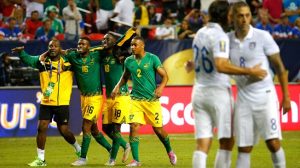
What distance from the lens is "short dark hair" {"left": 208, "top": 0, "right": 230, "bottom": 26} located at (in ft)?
32.9

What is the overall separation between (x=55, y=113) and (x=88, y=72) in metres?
0.93

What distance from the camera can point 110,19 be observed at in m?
25.2

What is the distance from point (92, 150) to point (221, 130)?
7852 millimetres

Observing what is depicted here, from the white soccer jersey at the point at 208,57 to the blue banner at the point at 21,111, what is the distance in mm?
10371

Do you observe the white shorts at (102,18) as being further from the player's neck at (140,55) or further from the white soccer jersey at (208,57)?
the white soccer jersey at (208,57)

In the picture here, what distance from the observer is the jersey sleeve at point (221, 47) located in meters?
9.91

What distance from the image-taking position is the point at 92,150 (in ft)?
58.2

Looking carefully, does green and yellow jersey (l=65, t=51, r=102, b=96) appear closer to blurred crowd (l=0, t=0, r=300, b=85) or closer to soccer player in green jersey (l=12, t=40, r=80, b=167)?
soccer player in green jersey (l=12, t=40, r=80, b=167)

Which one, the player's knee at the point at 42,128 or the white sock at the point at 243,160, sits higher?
the player's knee at the point at 42,128

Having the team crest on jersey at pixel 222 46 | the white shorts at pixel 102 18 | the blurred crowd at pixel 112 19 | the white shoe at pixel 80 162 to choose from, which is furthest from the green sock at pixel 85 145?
the white shorts at pixel 102 18

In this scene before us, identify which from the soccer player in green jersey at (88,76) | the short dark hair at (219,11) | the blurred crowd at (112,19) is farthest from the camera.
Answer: the blurred crowd at (112,19)

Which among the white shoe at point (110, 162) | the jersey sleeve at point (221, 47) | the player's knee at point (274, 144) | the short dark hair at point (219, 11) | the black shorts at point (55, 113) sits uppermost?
the short dark hair at point (219, 11)

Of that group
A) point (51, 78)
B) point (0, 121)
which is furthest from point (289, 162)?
point (0, 121)

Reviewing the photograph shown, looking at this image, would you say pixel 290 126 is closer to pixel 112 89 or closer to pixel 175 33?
pixel 175 33
